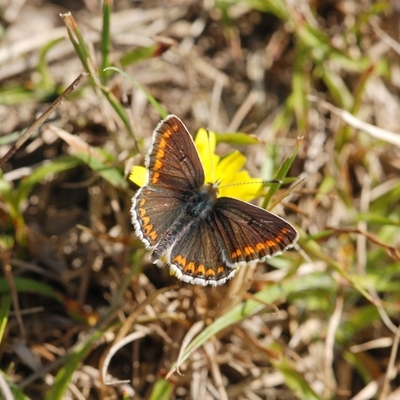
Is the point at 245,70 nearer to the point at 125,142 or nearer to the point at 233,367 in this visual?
the point at 125,142

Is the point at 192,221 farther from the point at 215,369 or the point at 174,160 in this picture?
the point at 215,369

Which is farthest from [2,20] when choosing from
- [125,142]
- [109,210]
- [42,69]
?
[109,210]

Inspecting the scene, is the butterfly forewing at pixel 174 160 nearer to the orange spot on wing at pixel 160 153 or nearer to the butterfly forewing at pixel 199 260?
the orange spot on wing at pixel 160 153

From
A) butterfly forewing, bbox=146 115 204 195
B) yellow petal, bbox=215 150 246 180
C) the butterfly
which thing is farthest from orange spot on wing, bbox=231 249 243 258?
yellow petal, bbox=215 150 246 180

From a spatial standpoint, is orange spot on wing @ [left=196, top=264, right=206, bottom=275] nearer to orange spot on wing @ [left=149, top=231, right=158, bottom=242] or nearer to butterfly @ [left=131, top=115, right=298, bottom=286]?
butterfly @ [left=131, top=115, right=298, bottom=286]

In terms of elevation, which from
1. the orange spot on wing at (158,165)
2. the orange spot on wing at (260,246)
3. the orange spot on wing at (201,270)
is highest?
the orange spot on wing at (158,165)

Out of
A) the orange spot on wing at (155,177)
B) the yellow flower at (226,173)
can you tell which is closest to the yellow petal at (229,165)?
the yellow flower at (226,173)

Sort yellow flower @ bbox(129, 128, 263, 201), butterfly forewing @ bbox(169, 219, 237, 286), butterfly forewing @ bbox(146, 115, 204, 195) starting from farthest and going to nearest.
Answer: yellow flower @ bbox(129, 128, 263, 201), butterfly forewing @ bbox(146, 115, 204, 195), butterfly forewing @ bbox(169, 219, 237, 286)
